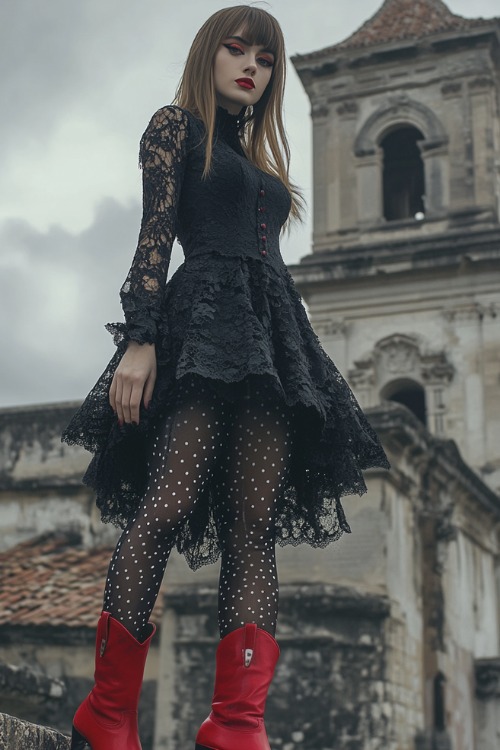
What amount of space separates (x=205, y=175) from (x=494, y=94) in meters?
19.7

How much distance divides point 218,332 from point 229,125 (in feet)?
2.51

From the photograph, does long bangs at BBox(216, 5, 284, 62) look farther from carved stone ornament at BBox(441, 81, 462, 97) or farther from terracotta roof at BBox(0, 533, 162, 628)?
carved stone ornament at BBox(441, 81, 462, 97)

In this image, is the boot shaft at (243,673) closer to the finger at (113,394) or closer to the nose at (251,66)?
the finger at (113,394)

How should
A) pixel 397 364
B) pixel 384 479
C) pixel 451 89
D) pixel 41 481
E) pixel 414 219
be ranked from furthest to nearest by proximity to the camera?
pixel 451 89 → pixel 414 219 → pixel 397 364 → pixel 41 481 → pixel 384 479

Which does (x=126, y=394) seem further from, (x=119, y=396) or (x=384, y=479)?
(x=384, y=479)

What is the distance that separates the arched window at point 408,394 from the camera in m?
20.9

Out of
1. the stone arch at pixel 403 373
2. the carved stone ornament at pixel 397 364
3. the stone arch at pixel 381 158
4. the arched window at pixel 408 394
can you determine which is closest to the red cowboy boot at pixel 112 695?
the stone arch at pixel 403 373

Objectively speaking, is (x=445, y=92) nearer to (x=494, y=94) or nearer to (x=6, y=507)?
(x=494, y=94)

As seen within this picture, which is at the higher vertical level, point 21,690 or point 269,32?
point 269,32

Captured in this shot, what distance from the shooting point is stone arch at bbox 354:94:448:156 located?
21969 mm

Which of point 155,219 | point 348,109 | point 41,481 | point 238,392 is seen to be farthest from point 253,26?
point 348,109

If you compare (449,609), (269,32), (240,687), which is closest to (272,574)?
(240,687)

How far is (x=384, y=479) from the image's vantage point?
11477 millimetres

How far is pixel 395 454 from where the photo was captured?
1177 centimetres
